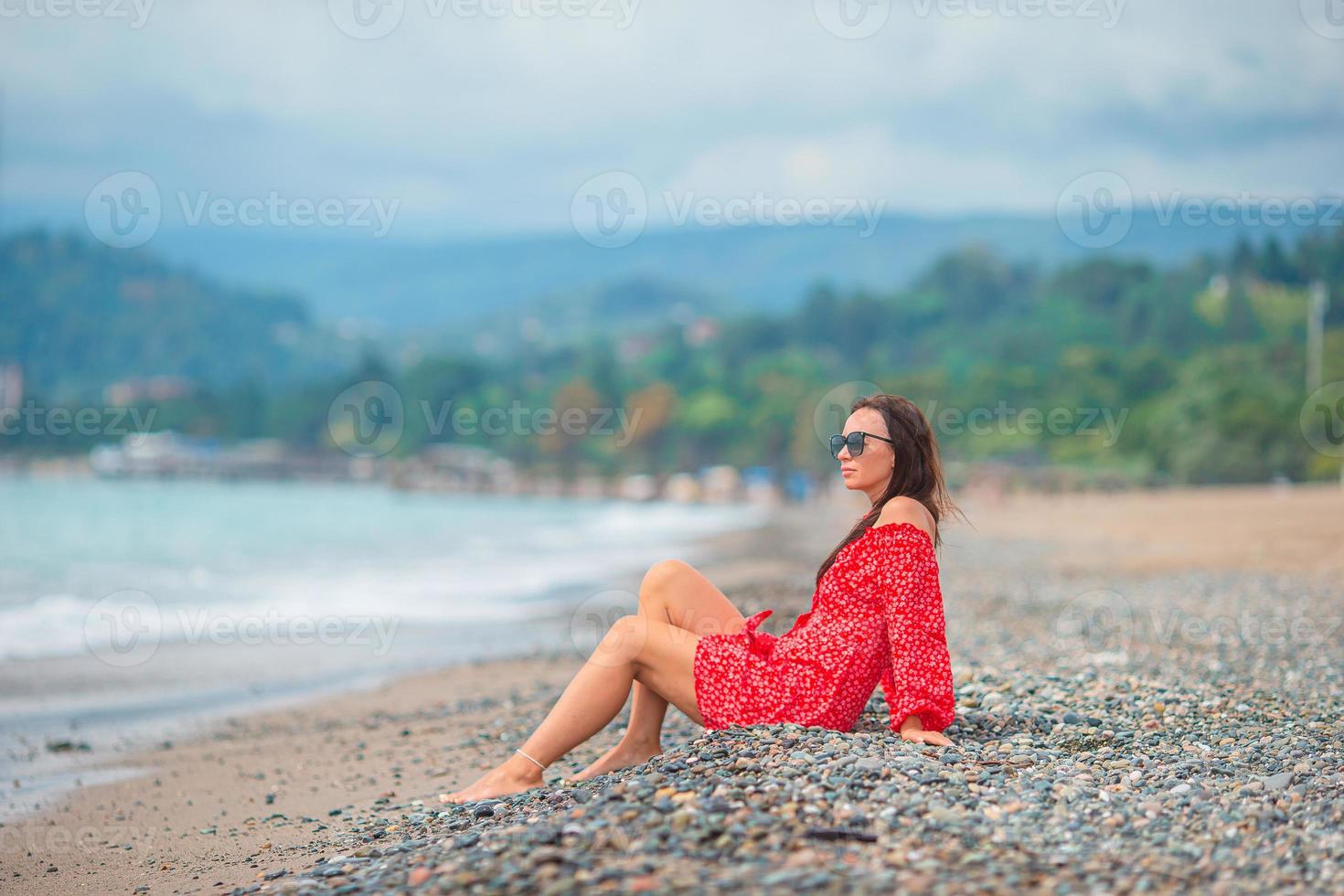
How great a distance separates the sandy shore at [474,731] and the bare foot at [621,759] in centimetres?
59

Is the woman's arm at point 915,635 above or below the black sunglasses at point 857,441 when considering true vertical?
below

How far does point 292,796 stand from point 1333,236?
73.4 meters

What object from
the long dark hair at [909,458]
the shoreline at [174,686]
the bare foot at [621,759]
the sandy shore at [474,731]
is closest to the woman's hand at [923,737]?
the sandy shore at [474,731]

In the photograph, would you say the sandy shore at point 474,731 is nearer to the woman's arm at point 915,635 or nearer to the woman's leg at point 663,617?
the woman's arm at point 915,635

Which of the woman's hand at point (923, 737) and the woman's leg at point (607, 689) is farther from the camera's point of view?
the woman's leg at point (607, 689)

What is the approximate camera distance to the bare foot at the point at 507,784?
4902 mm

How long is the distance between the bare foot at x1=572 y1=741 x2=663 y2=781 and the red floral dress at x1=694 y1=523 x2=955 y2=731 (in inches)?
16.9

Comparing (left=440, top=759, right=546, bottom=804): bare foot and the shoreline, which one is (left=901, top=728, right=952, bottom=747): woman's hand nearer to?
(left=440, top=759, right=546, bottom=804): bare foot

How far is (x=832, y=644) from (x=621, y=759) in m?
1.08

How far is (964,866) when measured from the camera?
3348 mm

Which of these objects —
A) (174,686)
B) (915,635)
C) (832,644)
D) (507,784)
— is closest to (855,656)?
(832,644)

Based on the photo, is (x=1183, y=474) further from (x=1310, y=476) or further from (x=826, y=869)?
(x=826, y=869)

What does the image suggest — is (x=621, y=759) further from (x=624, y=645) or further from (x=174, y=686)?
(x=174, y=686)

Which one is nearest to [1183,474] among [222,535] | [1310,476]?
[1310,476]
